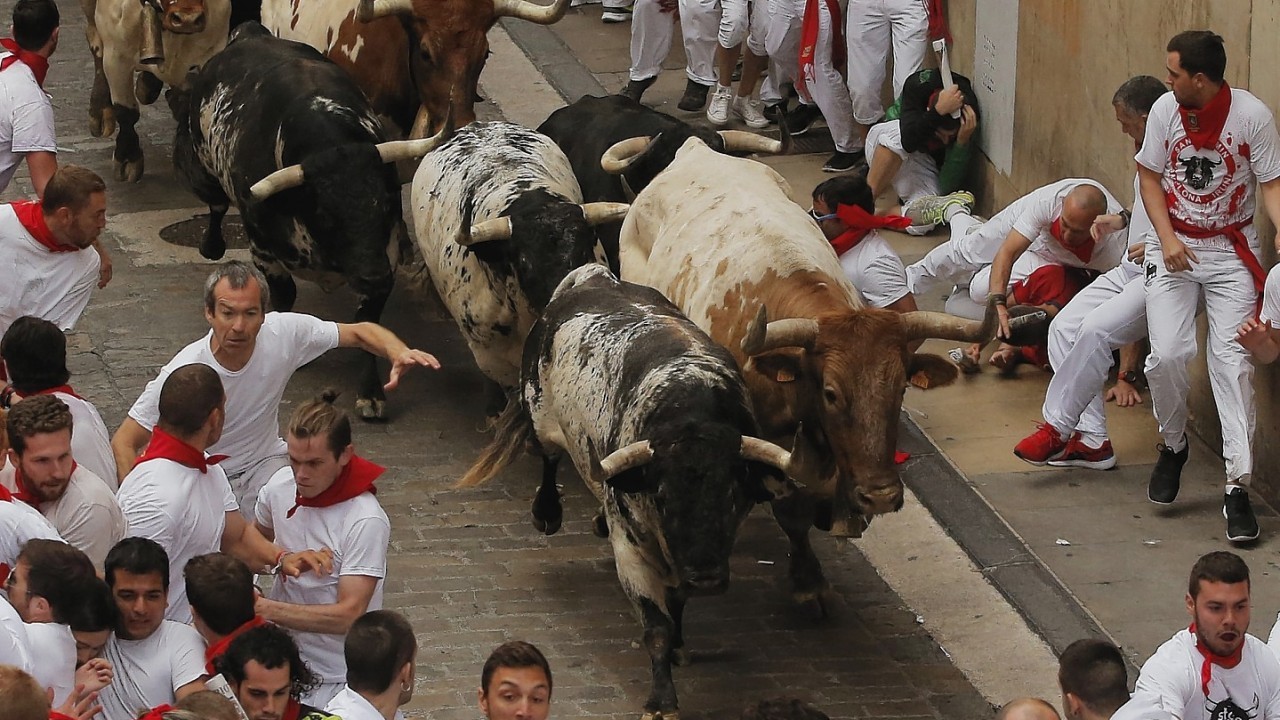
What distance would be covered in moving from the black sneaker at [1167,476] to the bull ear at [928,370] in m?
1.89

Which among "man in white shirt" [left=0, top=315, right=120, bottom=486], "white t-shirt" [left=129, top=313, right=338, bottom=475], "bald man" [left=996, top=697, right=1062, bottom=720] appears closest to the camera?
"bald man" [left=996, top=697, right=1062, bottom=720]

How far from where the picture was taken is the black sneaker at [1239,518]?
9398 millimetres

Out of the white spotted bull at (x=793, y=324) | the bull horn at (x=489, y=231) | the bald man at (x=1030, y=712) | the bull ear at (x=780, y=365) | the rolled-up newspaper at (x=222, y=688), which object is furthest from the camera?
the bull horn at (x=489, y=231)

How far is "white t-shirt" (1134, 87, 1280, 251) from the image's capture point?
9297 mm

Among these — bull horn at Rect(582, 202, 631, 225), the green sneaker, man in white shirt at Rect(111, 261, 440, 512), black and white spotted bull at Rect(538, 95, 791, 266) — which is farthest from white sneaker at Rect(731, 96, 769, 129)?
man in white shirt at Rect(111, 261, 440, 512)

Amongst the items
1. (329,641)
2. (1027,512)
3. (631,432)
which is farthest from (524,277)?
(329,641)

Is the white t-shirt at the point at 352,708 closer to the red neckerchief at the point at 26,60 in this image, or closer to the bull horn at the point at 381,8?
the red neckerchief at the point at 26,60

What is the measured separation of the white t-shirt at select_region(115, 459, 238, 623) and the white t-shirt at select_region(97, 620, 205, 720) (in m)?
0.62

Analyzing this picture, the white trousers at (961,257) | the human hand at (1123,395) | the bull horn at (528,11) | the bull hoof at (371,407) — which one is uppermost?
the bull horn at (528,11)

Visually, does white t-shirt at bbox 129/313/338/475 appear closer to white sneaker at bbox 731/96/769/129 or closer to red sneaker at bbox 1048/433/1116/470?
red sneaker at bbox 1048/433/1116/470

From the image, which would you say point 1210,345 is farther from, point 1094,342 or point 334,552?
point 334,552

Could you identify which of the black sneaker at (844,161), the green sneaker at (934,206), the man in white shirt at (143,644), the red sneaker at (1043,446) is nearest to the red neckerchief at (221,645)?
the man in white shirt at (143,644)

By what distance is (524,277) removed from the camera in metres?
9.83

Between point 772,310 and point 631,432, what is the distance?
3.79 feet
